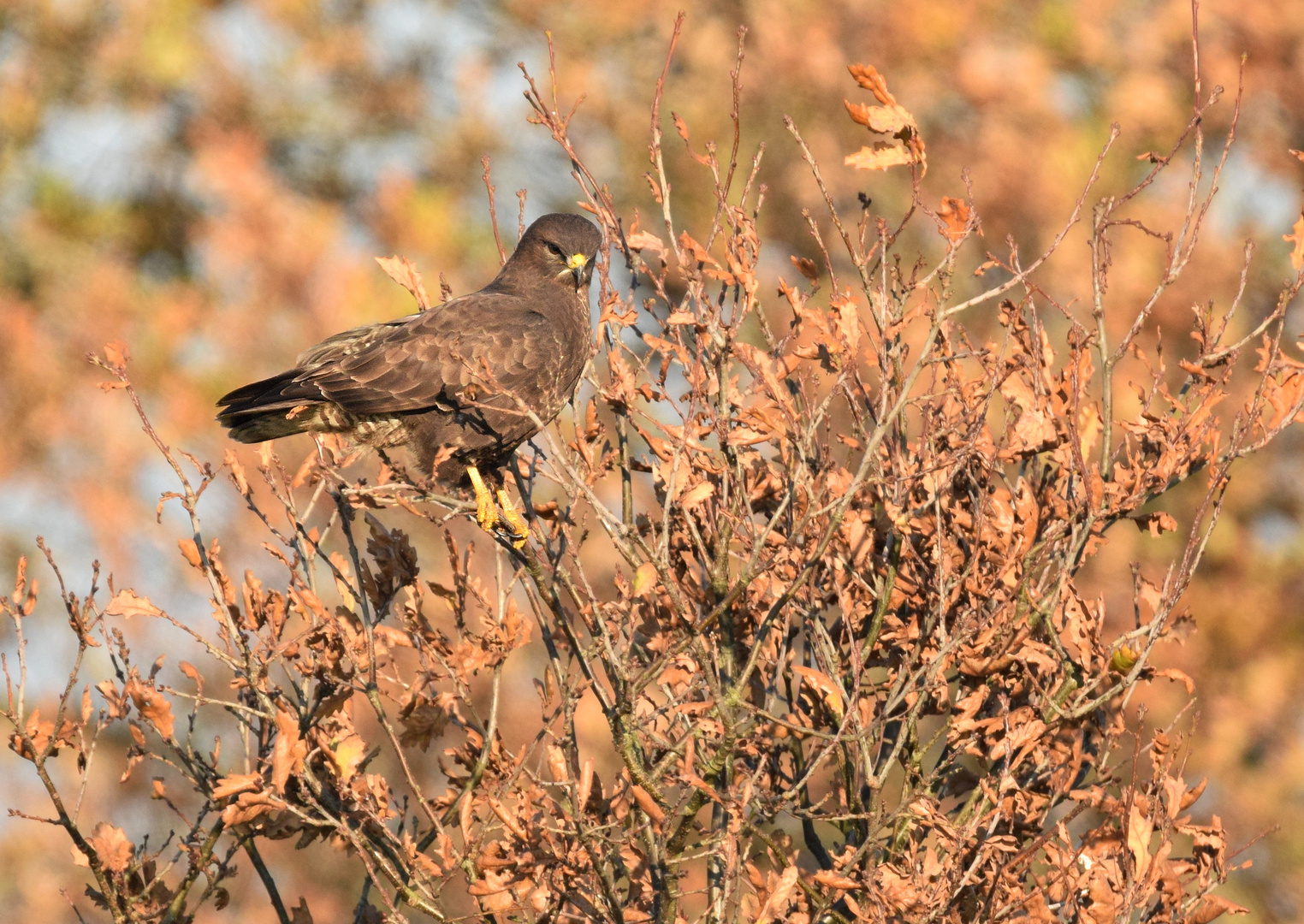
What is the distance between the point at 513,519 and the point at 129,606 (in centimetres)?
156

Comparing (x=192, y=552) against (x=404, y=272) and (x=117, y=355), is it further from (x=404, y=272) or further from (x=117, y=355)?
(x=404, y=272)

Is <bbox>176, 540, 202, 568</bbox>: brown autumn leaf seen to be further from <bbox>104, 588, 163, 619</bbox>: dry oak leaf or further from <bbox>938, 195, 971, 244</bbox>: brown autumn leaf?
<bbox>938, 195, 971, 244</bbox>: brown autumn leaf

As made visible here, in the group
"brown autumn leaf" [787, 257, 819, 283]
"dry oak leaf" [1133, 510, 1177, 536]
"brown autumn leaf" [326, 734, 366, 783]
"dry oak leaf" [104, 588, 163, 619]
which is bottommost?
"dry oak leaf" [1133, 510, 1177, 536]

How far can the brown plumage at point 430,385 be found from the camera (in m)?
5.86

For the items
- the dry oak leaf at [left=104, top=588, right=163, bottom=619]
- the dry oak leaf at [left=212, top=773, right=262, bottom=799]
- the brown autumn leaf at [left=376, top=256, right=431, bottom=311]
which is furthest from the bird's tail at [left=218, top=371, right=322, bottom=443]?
the dry oak leaf at [left=212, top=773, right=262, bottom=799]

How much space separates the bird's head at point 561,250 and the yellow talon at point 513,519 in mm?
1196

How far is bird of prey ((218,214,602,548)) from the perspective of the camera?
19.2 feet

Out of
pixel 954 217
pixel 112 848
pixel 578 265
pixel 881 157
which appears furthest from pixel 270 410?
pixel 954 217

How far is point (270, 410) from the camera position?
5840mm

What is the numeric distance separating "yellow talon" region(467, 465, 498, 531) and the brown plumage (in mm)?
113

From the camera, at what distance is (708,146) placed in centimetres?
426

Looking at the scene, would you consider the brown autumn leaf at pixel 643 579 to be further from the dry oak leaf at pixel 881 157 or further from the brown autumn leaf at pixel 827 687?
the dry oak leaf at pixel 881 157

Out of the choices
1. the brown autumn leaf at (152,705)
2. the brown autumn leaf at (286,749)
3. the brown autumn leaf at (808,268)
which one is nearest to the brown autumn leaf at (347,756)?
the brown autumn leaf at (286,749)

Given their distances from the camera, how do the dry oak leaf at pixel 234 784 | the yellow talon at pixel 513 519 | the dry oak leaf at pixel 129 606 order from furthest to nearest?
the yellow talon at pixel 513 519 → the dry oak leaf at pixel 129 606 → the dry oak leaf at pixel 234 784
